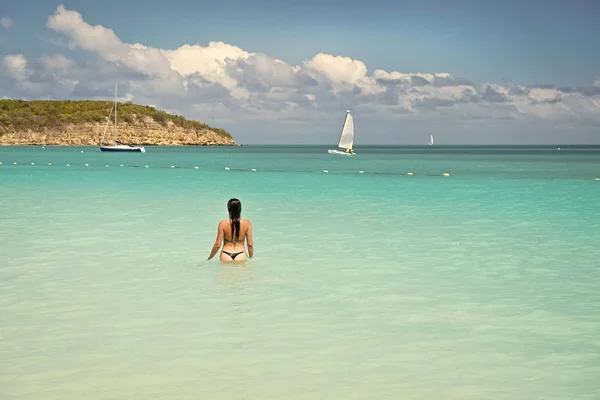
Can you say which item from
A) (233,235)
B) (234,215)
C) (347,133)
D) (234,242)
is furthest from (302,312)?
(347,133)

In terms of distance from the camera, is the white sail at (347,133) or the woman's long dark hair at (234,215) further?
the white sail at (347,133)

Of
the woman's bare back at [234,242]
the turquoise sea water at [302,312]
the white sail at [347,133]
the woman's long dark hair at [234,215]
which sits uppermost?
the white sail at [347,133]

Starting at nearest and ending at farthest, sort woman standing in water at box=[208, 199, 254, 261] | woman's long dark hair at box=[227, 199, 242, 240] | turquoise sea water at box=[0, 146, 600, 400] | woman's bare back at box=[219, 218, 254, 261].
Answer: turquoise sea water at box=[0, 146, 600, 400] < woman's long dark hair at box=[227, 199, 242, 240] < woman standing in water at box=[208, 199, 254, 261] < woman's bare back at box=[219, 218, 254, 261]

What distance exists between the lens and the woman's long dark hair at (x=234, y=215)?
1498 centimetres

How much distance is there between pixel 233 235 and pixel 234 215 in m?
0.98

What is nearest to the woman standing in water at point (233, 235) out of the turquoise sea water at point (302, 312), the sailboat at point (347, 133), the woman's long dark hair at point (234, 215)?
the woman's long dark hair at point (234, 215)

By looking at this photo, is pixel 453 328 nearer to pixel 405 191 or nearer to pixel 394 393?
pixel 394 393

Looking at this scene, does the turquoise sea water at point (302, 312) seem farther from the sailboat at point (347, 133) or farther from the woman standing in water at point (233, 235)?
the sailboat at point (347, 133)

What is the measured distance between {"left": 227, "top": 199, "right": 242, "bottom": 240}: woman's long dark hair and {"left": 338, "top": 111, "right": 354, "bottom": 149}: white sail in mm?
100367

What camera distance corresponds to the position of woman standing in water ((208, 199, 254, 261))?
15.3 meters

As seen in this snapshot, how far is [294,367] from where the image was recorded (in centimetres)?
909

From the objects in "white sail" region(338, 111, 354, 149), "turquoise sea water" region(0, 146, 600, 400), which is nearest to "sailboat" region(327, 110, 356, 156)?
"white sail" region(338, 111, 354, 149)

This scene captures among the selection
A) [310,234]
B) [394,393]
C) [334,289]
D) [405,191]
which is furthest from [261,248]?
[405,191]

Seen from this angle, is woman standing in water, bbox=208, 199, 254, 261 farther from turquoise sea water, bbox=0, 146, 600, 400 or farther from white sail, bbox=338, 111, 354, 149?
white sail, bbox=338, 111, 354, 149
